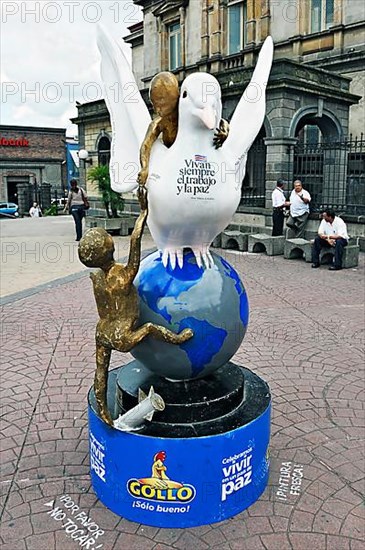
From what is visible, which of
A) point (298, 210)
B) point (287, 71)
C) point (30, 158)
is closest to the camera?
point (298, 210)

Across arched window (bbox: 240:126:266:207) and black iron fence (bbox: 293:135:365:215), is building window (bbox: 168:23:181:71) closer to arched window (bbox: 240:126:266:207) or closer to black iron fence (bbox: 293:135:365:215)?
arched window (bbox: 240:126:266:207)

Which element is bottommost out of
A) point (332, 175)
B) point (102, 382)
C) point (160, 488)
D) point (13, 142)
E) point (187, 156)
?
point (160, 488)

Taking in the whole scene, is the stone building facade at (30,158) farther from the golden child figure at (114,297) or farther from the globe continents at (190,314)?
the golden child figure at (114,297)

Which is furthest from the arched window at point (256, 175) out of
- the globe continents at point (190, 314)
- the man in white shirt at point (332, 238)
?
the globe continents at point (190, 314)

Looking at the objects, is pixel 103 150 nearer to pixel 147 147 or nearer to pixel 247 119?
pixel 247 119

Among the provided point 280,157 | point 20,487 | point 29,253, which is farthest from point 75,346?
point 280,157

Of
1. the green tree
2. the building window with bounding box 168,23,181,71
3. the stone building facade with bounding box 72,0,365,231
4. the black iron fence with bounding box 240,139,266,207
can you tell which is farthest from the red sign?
the black iron fence with bounding box 240,139,266,207

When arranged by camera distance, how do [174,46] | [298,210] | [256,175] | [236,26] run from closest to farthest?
[298,210] < [256,175] < [236,26] < [174,46]

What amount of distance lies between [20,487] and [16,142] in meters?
40.7

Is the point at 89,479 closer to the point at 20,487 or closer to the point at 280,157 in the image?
the point at 20,487

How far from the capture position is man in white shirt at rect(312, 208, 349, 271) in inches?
435

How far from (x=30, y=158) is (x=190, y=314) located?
40826 mm

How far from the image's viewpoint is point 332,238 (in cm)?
1112

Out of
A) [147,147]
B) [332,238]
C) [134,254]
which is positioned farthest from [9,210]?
[134,254]
